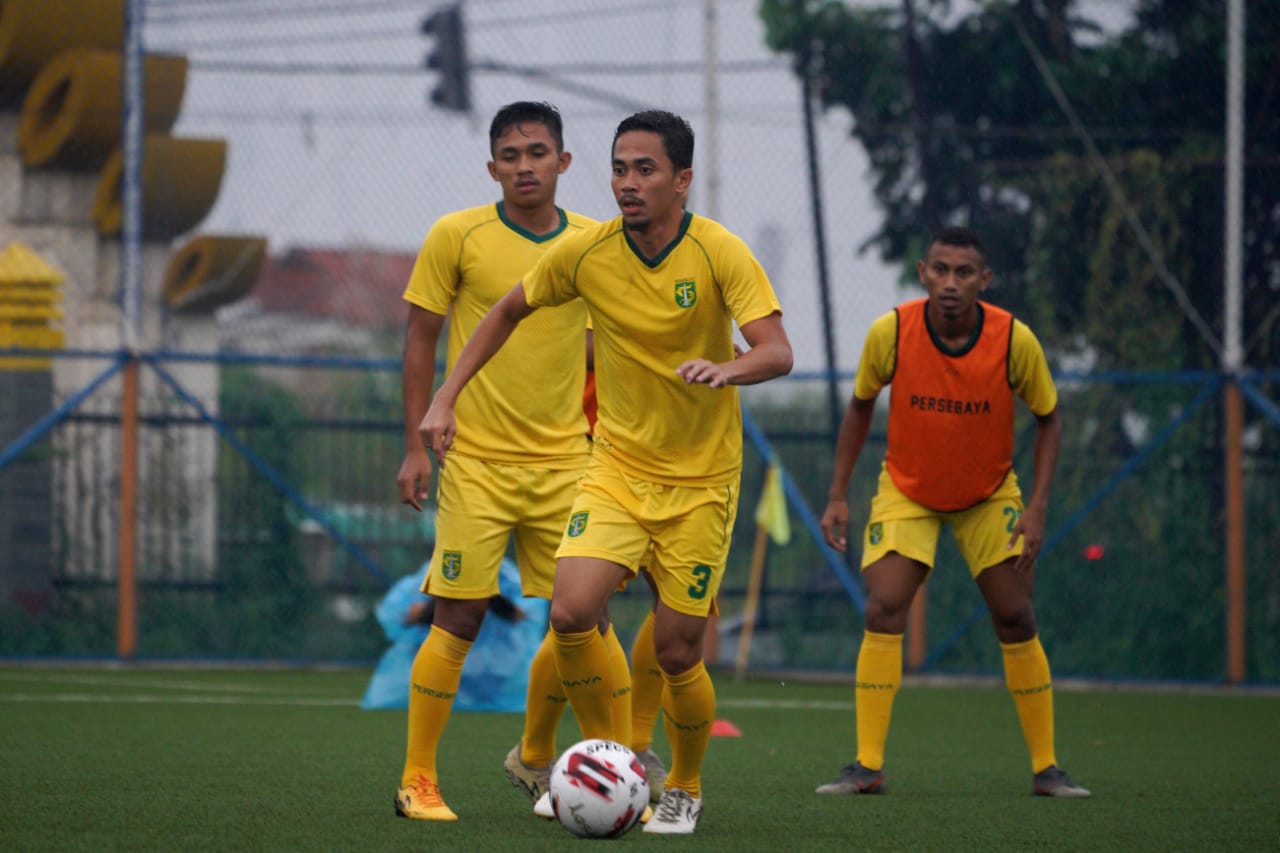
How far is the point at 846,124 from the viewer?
11922 millimetres

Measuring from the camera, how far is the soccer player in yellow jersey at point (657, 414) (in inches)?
205

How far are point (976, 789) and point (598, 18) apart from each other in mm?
7264

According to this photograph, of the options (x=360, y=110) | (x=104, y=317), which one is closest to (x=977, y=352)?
(x=360, y=110)

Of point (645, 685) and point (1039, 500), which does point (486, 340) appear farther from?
point (1039, 500)

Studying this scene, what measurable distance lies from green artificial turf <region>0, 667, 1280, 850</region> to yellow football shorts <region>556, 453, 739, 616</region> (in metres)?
0.70

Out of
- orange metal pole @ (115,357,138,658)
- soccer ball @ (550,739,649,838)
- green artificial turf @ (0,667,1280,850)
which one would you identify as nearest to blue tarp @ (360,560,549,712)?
green artificial turf @ (0,667,1280,850)

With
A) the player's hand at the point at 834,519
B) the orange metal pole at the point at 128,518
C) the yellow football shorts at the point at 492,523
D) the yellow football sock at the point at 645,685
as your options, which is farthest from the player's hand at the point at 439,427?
the orange metal pole at the point at 128,518

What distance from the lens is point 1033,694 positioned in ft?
21.4

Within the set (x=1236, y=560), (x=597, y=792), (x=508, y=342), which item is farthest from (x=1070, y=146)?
(x=597, y=792)

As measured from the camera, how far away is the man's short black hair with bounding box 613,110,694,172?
5.23 meters

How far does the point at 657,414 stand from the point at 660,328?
10.3 inches

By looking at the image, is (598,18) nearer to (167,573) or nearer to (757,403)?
(757,403)

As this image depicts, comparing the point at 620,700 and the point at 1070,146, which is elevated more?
the point at 1070,146

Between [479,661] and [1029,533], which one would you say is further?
[479,661]
